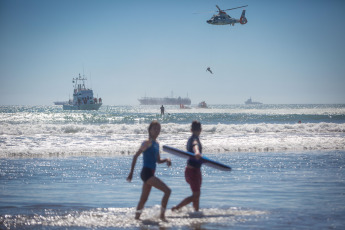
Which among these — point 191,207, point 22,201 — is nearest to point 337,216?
point 191,207

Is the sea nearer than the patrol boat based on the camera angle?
Yes

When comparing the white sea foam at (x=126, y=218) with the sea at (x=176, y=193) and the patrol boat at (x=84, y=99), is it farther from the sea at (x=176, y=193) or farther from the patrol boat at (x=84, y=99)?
the patrol boat at (x=84, y=99)

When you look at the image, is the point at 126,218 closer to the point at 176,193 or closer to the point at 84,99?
the point at 176,193

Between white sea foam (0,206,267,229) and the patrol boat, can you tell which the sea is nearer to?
white sea foam (0,206,267,229)

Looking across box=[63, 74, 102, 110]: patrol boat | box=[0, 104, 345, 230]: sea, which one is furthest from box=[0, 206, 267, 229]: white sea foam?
box=[63, 74, 102, 110]: patrol boat

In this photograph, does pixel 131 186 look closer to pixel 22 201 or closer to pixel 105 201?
pixel 105 201

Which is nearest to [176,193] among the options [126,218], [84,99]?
[126,218]

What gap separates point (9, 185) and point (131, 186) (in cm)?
319

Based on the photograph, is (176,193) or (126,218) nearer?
(126,218)

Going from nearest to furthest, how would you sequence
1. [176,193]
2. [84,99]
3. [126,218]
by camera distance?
[126,218] < [176,193] < [84,99]

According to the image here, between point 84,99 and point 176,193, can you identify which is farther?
point 84,99

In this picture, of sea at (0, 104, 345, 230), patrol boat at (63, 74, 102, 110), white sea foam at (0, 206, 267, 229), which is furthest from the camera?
patrol boat at (63, 74, 102, 110)

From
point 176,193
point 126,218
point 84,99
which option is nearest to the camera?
point 126,218

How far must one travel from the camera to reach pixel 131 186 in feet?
32.6
